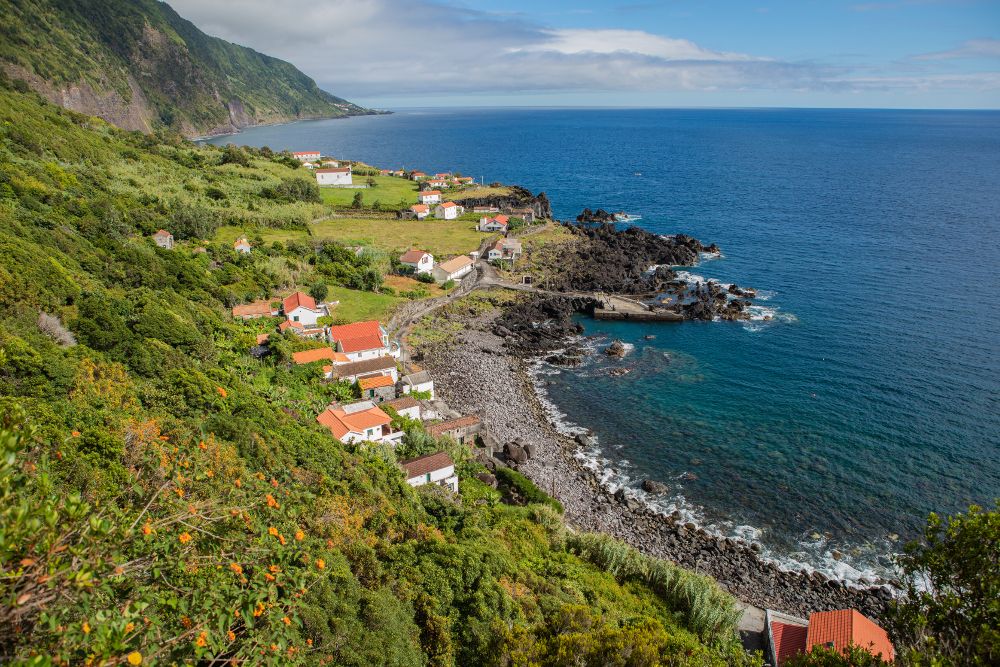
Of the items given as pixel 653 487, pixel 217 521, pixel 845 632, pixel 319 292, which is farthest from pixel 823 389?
pixel 217 521

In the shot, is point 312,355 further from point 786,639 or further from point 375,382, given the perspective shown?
point 786,639

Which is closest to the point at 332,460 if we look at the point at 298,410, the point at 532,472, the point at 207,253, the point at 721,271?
the point at 298,410

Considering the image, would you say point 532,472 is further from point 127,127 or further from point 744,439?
point 127,127

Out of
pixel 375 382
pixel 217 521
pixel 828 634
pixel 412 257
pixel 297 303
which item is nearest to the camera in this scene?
pixel 217 521

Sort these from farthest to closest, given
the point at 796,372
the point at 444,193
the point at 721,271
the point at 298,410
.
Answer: the point at 444,193
the point at 721,271
the point at 796,372
the point at 298,410

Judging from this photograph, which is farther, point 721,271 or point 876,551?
point 721,271
